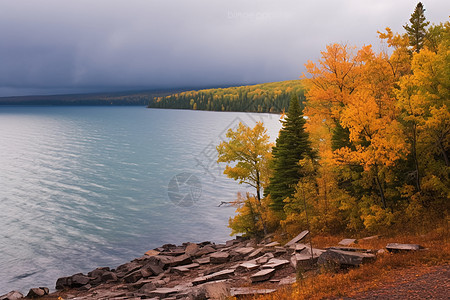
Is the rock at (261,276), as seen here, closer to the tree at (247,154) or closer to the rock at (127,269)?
the rock at (127,269)

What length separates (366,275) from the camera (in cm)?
1684

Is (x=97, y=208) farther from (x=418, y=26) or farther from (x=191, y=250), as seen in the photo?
(x=418, y=26)

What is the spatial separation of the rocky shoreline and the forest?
334 cm

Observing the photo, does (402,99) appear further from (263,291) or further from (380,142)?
(263,291)

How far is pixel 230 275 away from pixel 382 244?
9.95 m

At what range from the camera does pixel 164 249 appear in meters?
44.4

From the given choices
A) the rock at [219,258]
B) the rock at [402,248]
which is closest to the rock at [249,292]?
the rock at [402,248]

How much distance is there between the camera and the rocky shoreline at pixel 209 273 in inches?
733

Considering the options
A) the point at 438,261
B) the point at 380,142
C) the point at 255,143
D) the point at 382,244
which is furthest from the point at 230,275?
the point at 255,143

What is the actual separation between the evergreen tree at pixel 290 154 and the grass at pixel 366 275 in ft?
68.8

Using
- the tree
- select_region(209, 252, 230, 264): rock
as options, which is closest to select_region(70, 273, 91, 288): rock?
select_region(209, 252, 230, 264): rock

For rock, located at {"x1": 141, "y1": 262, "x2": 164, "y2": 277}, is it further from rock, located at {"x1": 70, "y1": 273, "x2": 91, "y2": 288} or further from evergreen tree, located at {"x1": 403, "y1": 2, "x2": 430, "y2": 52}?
evergreen tree, located at {"x1": 403, "y1": 2, "x2": 430, "y2": 52}

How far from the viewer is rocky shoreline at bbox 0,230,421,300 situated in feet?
61.1

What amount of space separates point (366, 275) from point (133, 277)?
72.4ft
